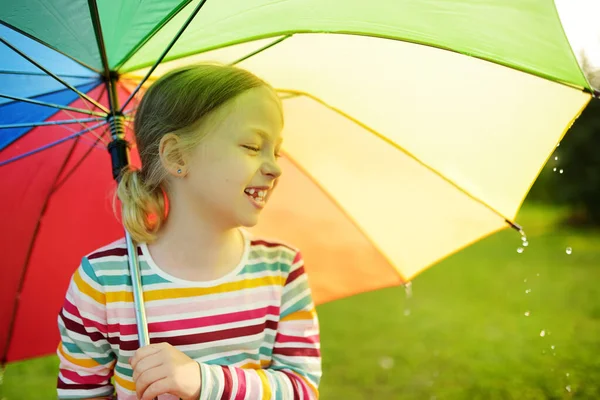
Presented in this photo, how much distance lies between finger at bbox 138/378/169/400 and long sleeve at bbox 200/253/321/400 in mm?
185

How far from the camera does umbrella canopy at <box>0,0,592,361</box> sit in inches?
55.8

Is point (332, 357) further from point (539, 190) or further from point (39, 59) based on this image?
point (539, 190)

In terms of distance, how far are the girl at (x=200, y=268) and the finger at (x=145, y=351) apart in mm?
38

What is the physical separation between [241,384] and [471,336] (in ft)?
10.9

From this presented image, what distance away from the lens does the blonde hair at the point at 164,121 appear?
1553 mm

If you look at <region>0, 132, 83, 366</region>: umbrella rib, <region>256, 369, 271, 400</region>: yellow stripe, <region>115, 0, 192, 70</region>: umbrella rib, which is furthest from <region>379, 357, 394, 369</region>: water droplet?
<region>115, 0, 192, 70</region>: umbrella rib

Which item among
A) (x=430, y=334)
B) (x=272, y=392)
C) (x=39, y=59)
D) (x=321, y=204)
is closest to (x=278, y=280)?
(x=272, y=392)

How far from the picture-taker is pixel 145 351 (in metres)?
1.44

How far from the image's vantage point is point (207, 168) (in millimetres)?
1536

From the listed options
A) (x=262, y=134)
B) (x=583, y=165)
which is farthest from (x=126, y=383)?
(x=583, y=165)

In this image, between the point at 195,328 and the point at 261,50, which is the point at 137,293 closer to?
the point at 195,328

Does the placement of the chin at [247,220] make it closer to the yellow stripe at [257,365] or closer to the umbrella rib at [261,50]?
the yellow stripe at [257,365]

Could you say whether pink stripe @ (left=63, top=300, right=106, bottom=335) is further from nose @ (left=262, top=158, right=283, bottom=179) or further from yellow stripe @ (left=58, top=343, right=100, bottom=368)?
nose @ (left=262, top=158, right=283, bottom=179)

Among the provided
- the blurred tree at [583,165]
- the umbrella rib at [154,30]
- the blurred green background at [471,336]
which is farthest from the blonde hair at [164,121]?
the blurred tree at [583,165]
